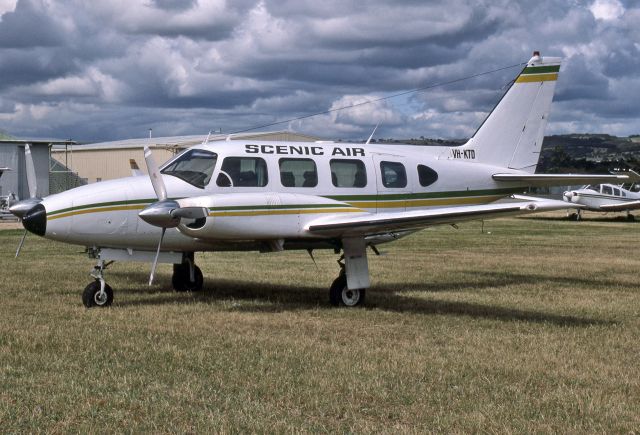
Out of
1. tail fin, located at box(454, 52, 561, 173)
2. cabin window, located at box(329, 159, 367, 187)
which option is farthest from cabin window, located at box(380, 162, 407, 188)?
tail fin, located at box(454, 52, 561, 173)

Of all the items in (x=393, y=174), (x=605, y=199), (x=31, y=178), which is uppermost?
(x=31, y=178)

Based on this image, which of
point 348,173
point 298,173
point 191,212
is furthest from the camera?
point 348,173

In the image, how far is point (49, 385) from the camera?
7586 millimetres

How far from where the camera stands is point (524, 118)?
1739 centimetres

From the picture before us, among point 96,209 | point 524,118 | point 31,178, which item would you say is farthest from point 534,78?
point 31,178

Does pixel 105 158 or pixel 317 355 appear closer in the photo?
pixel 317 355

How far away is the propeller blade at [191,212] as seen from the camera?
1168cm

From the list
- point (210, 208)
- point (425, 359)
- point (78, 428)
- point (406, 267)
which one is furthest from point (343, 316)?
point (406, 267)

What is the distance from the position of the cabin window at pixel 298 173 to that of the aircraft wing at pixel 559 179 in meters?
4.32

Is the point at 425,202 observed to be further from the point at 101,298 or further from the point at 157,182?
the point at 101,298

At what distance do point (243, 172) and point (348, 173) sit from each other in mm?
1977

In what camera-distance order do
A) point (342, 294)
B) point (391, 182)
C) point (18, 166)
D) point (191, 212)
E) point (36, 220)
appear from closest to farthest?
point (191, 212)
point (36, 220)
point (342, 294)
point (391, 182)
point (18, 166)

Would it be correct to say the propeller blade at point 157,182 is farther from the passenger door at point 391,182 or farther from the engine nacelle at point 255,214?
the passenger door at point 391,182

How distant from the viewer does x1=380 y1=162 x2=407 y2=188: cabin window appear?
14617 mm
